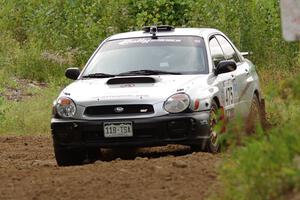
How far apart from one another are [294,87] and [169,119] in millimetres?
4400

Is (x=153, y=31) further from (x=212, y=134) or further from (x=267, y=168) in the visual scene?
(x=267, y=168)

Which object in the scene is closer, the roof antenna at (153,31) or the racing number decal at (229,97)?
the racing number decal at (229,97)

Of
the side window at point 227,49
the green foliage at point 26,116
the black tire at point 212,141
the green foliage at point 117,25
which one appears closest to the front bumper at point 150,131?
the black tire at point 212,141

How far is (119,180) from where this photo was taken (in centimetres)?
876

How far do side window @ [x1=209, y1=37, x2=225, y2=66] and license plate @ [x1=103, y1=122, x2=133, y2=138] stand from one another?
6.63 feet

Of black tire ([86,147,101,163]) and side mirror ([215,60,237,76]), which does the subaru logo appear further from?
side mirror ([215,60,237,76])

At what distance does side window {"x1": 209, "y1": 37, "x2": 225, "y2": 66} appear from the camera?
41.7ft

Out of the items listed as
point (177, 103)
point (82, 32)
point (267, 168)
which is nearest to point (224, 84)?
point (177, 103)

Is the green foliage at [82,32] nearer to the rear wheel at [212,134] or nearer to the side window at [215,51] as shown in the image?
the side window at [215,51]

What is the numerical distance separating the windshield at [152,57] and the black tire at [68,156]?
1.04 meters

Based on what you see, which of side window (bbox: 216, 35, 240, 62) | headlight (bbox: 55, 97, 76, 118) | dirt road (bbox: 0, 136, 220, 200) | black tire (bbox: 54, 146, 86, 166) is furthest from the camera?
side window (bbox: 216, 35, 240, 62)

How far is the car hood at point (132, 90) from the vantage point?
11.1 metres

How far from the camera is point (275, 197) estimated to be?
240 inches

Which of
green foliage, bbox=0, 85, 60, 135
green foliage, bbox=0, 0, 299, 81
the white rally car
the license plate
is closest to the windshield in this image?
the white rally car
